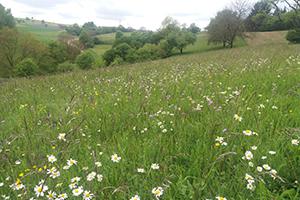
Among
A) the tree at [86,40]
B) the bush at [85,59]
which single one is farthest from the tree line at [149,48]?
the tree at [86,40]

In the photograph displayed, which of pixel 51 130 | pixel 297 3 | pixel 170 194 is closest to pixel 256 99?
pixel 170 194

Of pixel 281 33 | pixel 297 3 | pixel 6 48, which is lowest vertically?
pixel 6 48

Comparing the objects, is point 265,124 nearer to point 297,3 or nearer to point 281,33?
point 297,3

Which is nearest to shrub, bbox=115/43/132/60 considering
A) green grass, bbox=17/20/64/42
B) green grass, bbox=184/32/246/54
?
green grass, bbox=184/32/246/54

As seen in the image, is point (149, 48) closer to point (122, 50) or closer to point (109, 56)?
point (122, 50)

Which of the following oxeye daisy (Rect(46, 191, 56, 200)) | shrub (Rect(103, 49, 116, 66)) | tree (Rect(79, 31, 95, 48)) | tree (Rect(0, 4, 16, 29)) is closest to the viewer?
oxeye daisy (Rect(46, 191, 56, 200))

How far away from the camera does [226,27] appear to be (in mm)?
52750

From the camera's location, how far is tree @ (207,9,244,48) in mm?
52531

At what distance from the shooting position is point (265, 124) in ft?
9.45

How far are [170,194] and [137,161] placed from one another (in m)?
0.68

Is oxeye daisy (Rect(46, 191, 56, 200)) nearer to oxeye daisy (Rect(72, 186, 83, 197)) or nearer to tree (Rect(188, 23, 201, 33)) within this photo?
oxeye daisy (Rect(72, 186, 83, 197))

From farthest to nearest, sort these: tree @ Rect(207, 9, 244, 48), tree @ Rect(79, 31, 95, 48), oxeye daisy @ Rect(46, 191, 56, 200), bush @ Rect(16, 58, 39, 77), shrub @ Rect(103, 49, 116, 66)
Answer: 1. tree @ Rect(79, 31, 95, 48)
2. shrub @ Rect(103, 49, 116, 66)
3. tree @ Rect(207, 9, 244, 48)
4. bush @ Rect(16, 58, 39, 77)
5. oxeye daisy @ Rect(46, 191, 56, 200)

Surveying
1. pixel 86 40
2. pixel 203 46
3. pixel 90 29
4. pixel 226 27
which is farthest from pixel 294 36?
pixel 90 29

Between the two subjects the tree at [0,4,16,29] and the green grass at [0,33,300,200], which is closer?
the green grass at [0,33,300,200]
